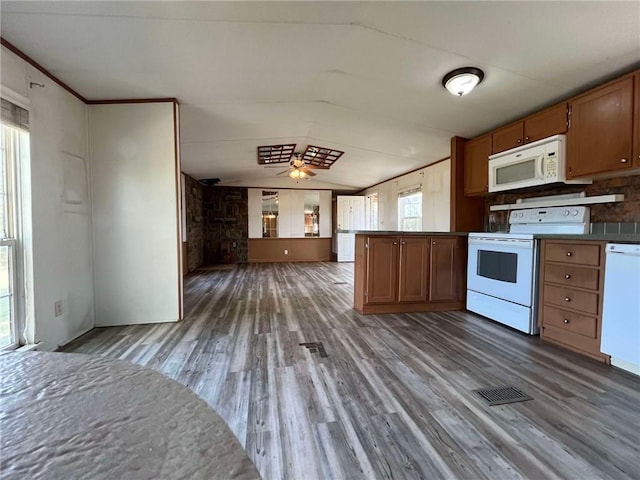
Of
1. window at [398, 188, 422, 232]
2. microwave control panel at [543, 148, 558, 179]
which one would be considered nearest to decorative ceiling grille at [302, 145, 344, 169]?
window at [398, 188, 422, 232]

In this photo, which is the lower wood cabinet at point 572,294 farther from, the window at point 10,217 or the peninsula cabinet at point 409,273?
the window at point 10,217

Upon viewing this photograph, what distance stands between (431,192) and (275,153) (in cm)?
306

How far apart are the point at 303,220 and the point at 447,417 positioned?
24.2 ft

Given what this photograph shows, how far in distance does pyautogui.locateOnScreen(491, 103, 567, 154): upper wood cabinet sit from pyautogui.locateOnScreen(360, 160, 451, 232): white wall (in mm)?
1316

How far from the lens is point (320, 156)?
5914 mm

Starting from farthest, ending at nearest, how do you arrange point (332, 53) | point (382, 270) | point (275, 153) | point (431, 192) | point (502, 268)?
1. point (275, 153)
2. point (431, 192)
3. point (382, 270)
4. point (502, 268)
5. point (332, 53)

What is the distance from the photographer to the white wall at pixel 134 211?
9.53ft

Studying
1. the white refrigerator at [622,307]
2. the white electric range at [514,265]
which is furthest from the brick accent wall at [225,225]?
the white refrigerator at [622,307]

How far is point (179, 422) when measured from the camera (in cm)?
40

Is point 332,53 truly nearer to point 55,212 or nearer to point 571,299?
point 55,212

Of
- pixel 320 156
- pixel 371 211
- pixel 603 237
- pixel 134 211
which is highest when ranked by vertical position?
pixel 320 156

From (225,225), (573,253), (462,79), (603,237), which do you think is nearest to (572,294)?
(573,253)

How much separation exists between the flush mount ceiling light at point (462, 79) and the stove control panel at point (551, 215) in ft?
4.89

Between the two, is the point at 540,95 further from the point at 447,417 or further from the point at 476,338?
the point at 447,417
